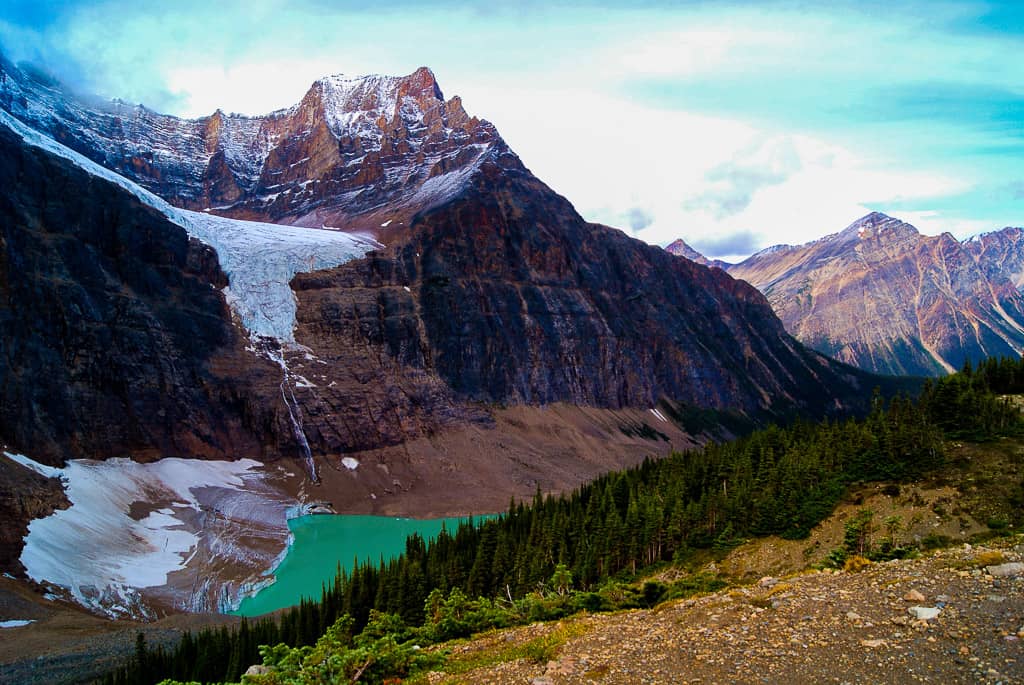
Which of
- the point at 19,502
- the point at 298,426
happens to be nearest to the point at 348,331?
the point at 298,426

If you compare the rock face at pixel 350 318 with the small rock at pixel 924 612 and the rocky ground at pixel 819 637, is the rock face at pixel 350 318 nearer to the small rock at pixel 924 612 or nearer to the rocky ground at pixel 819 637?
the rocky ground at pixel 819 637

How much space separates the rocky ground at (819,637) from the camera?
472 inches

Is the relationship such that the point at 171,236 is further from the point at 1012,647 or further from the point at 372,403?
the point at 1012,647

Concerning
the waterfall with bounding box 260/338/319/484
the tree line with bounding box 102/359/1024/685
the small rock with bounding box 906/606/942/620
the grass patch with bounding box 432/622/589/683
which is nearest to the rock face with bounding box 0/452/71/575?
the tree line with bounding box 102/359/1024/685

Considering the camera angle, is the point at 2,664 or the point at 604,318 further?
the point at 604,318

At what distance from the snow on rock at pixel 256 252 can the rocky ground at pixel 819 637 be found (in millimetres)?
113054

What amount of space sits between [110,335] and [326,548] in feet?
142

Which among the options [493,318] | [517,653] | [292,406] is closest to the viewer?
[517,653]

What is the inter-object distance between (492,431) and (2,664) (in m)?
95.5

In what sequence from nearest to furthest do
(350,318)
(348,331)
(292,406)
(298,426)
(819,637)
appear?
(819,637), (298,426), (292,406), (348,331), (350,318)

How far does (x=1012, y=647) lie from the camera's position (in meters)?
11.8

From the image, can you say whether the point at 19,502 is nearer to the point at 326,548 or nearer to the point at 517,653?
the point at 326,548

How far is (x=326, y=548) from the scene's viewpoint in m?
84.8

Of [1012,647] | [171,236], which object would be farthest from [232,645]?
[171,236]
